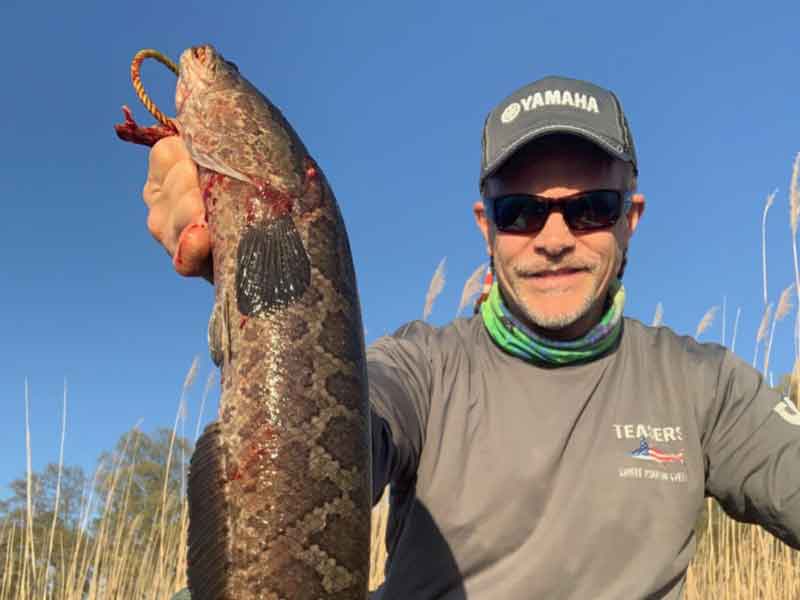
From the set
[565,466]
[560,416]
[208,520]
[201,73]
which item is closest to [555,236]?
[560,416]

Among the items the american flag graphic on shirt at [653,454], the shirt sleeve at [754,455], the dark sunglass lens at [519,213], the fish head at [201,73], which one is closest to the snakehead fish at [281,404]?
the fish head at [201,73]

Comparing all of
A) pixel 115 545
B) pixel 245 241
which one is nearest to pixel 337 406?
pixel 245 241

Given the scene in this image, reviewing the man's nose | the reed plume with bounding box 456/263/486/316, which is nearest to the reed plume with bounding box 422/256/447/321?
the reed plume with bounding box 456/263/486/316

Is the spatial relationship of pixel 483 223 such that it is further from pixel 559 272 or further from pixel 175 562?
pixel 175 562

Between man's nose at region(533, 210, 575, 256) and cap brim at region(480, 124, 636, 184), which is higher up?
cap brim at region(480, 124, 636, 184)

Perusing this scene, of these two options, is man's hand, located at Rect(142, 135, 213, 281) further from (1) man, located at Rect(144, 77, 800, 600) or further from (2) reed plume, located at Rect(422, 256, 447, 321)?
(2) reed plume, located at Rect(422, 256, 447, 321)

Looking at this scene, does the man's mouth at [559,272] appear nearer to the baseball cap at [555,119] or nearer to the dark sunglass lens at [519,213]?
the dark sunglass lens at [519,213]
